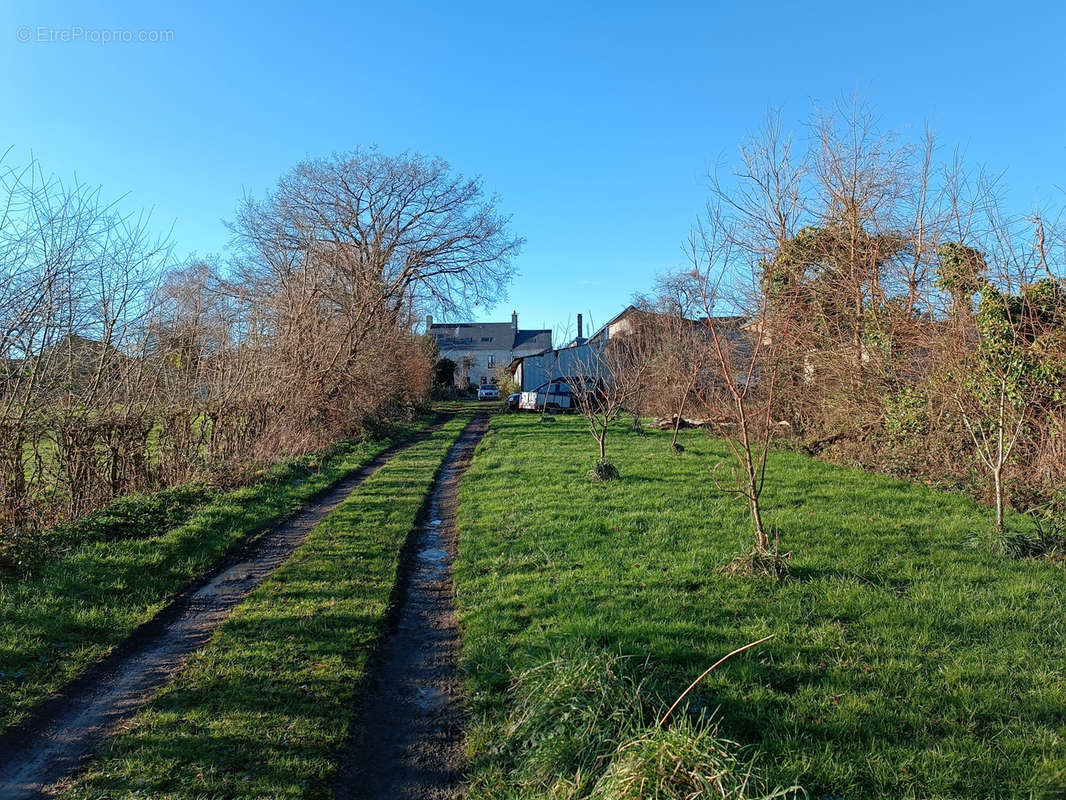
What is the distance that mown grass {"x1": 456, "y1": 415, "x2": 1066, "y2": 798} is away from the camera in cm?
293

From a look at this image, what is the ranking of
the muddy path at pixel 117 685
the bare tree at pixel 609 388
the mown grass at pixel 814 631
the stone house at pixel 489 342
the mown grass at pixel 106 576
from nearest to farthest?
the mown grass at pixel 814 631 → the muddy path at pixel 117 685 → the mown grass at pixel 106 576 → the bare tree at pixel 609 388 → the stone house at pixel 489 342


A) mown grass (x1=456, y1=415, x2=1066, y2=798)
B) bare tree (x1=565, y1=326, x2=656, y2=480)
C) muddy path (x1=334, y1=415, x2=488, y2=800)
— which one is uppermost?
bare tree (x1=565, y1=326, x2=656, y2=480)

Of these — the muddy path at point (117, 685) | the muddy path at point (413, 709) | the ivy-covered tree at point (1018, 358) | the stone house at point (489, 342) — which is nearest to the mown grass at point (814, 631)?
the muddy path at point (413, 709)

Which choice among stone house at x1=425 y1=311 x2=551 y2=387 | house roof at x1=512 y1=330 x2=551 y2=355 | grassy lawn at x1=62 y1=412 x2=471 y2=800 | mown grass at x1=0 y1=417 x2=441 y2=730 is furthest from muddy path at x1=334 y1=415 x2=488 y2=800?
house roof at x1=512 y1=330 x2=551 y2=355

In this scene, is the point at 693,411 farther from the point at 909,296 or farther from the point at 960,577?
the point at 960,577

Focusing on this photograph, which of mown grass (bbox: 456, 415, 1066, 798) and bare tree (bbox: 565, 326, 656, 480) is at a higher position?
bare tree (bbox: 565, 326, 656, 480)

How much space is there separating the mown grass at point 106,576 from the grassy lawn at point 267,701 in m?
0.89

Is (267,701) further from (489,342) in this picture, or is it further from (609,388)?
(489,342)

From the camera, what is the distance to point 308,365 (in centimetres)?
1581

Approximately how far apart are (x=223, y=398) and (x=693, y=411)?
13.3 m

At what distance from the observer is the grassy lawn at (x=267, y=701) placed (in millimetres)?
2936

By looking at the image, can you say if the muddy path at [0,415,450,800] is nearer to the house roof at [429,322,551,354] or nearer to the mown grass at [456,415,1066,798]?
the mown grass at [456,415,1066,798]

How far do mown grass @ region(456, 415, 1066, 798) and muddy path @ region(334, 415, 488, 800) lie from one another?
0.16m

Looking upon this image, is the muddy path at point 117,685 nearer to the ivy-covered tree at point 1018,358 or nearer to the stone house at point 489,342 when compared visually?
the ivy-covered tree at point 1018,358
